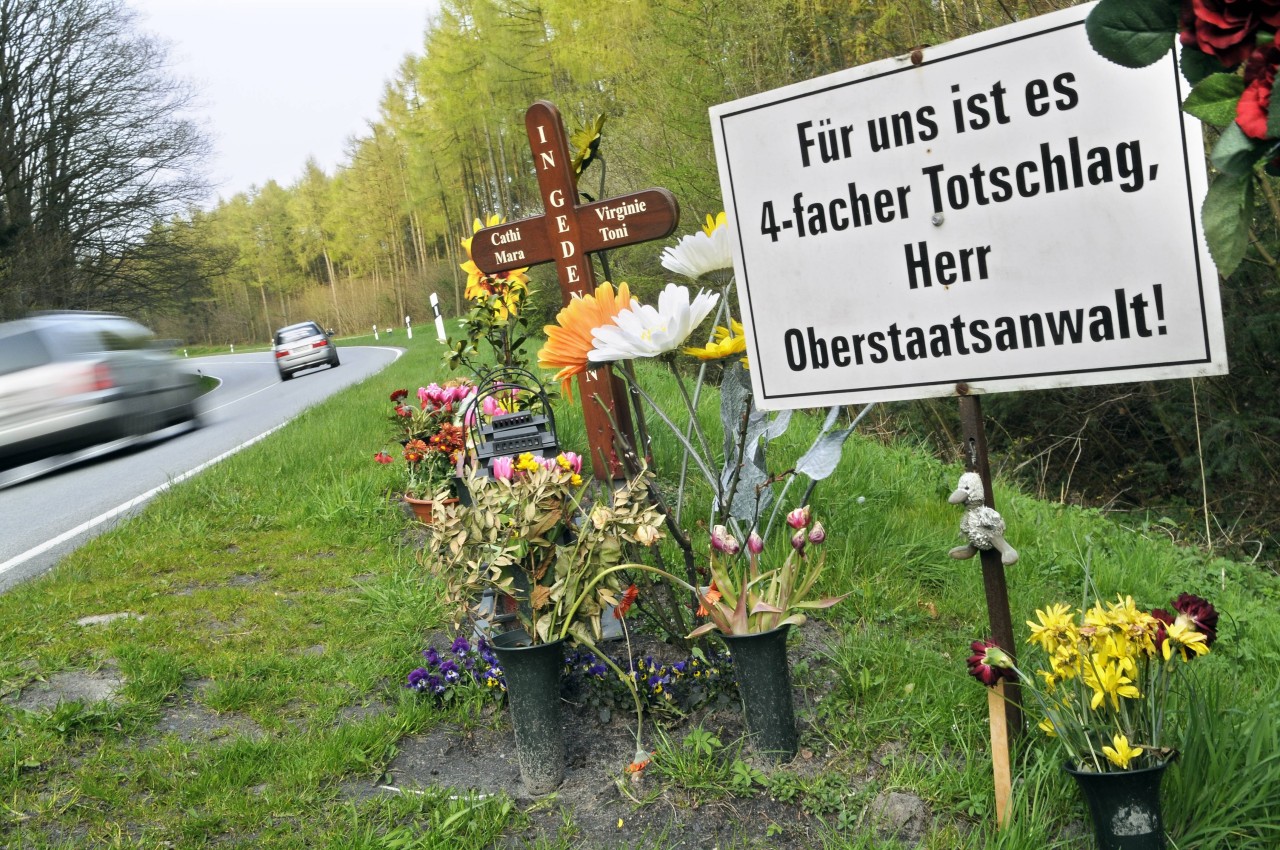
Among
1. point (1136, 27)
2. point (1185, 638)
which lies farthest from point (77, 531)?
point (1136, 27)

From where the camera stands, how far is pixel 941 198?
79.1 inches

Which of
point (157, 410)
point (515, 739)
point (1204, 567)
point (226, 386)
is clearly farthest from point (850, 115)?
point (226, 386)

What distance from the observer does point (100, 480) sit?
8.27 m

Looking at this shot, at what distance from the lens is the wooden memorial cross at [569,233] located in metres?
3.85

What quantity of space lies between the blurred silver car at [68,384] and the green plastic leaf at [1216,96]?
9727mm

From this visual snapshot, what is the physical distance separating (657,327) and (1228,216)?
157 cm

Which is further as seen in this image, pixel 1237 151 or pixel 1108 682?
pixel 1108 682

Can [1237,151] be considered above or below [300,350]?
below

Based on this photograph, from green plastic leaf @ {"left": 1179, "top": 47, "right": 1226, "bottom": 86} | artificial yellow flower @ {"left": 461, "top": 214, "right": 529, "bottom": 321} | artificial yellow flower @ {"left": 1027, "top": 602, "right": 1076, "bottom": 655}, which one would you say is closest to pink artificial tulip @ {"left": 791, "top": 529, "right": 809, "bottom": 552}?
artificial yellow flower @ {"left": 1027, "top": 602, "right": 1076, "bottom": 655}

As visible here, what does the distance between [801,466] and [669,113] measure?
8.48 meters

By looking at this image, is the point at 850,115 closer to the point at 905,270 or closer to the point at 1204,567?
the point at 905,270

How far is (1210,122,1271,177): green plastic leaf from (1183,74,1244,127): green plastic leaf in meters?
0.05

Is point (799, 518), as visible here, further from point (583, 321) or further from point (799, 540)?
point (583, 321)

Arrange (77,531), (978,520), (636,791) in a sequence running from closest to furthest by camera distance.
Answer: (978,520), (636,791), (77,531)
